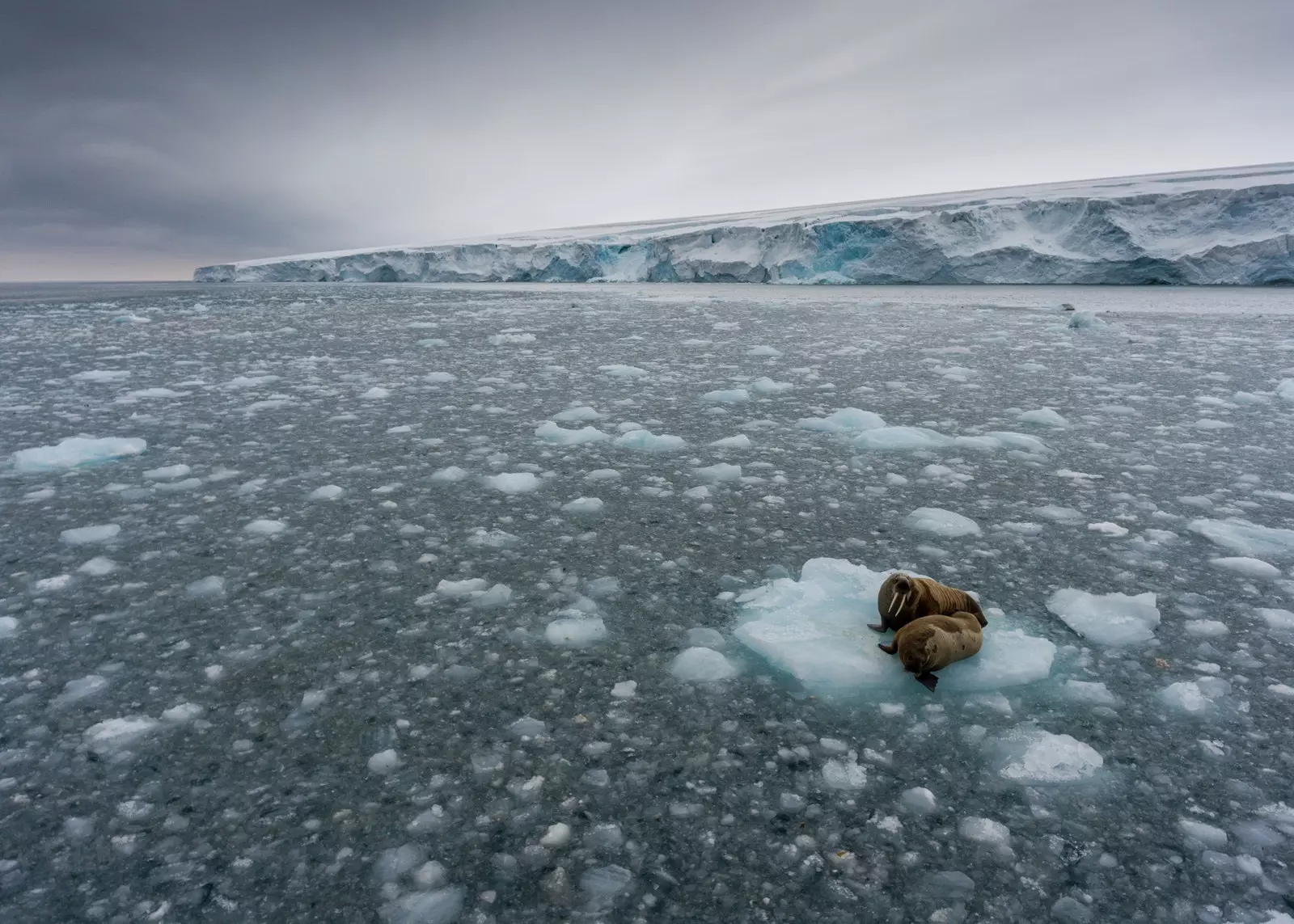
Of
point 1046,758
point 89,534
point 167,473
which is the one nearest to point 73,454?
point 167,473

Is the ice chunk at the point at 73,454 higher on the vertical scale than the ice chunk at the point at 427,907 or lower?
higher

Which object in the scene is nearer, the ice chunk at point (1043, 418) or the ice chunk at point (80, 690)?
the ice chunk at point (80, 690)

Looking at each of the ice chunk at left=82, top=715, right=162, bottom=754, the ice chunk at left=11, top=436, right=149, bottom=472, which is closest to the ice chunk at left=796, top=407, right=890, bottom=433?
the ice chunk at left=82, top=715, right=162, bottom=754

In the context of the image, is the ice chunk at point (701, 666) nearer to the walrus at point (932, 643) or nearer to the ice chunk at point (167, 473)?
the walrus at point (932, 643)

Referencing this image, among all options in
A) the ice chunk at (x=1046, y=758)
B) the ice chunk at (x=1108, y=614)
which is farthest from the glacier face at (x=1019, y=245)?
the ice chunk at (x=1046, y=758)

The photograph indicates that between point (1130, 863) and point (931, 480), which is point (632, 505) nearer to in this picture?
point (931, 480)

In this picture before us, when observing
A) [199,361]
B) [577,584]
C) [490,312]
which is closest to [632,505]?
[577,584]
